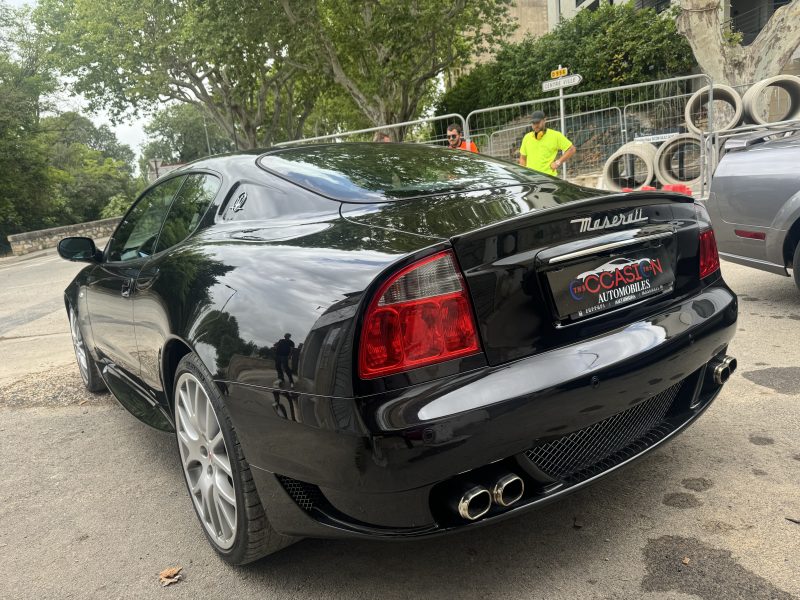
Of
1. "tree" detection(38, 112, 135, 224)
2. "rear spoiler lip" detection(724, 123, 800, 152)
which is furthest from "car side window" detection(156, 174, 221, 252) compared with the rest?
"tree" detection(38, 112, 135, 224)

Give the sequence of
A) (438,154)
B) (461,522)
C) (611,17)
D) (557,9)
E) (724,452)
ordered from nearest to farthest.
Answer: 1. (461,522)
2. (724,452)
3. (438,154)
4. (611,17)
5. (557,9)

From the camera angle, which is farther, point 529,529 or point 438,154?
point 438,154

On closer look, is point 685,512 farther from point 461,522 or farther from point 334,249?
point 334,249

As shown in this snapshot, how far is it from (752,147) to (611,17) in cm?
1859

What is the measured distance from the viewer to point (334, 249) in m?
2.06

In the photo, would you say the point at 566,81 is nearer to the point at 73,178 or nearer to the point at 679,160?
the point at 679,160

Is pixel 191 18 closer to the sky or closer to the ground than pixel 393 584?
closer to the sky

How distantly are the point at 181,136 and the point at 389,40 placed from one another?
6277cm

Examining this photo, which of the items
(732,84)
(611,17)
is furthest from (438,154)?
(611,17)

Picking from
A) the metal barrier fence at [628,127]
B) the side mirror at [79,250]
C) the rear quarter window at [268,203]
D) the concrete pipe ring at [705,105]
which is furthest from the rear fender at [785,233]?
the concrete pipe ring at [705,105]

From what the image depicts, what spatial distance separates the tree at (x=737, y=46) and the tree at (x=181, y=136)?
5982 centimetres

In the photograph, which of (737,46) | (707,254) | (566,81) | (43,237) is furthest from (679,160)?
(43,237)

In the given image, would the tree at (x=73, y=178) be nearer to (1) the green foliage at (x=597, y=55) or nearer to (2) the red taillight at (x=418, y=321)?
(1) the green foliage at (x=597, y=55)

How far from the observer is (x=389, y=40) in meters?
23.0
